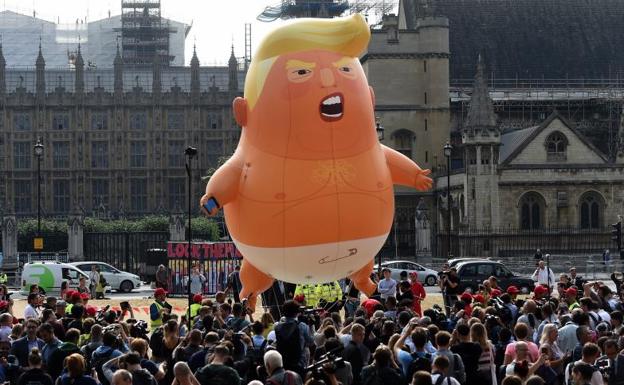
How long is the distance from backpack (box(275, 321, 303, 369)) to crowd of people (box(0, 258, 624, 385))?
0.01 meters

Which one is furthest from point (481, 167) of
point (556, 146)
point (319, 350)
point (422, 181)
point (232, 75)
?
point (319, 350)

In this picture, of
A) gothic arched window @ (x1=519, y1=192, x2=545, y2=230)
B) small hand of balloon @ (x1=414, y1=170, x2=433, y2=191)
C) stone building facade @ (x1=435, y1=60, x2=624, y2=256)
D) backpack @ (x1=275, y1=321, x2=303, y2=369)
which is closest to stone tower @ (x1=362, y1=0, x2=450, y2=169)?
stone building facade @ (x1=435, y1=60, x2=624, y2=256)

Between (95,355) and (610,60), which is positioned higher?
(610,60)

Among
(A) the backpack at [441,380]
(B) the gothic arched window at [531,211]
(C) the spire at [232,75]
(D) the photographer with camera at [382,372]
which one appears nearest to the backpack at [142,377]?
(D) the photographer with camera at [382,372]

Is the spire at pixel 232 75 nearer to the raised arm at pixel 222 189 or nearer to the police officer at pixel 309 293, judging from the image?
the police officer at pixel 309 293

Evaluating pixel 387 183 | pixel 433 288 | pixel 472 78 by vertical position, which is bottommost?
pixel 433 288

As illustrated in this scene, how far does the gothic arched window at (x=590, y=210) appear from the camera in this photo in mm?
55844

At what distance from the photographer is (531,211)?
183 ft

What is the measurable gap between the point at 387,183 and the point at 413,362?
17.8ft

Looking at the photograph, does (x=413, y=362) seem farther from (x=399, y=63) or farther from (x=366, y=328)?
(x=399, y=63)

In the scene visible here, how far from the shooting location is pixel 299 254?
16219mm

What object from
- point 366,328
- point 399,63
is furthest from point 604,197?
point 366,328

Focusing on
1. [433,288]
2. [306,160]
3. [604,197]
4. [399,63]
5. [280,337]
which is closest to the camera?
[280,337]

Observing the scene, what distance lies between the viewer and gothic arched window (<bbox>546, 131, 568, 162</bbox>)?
55938 millimetres
